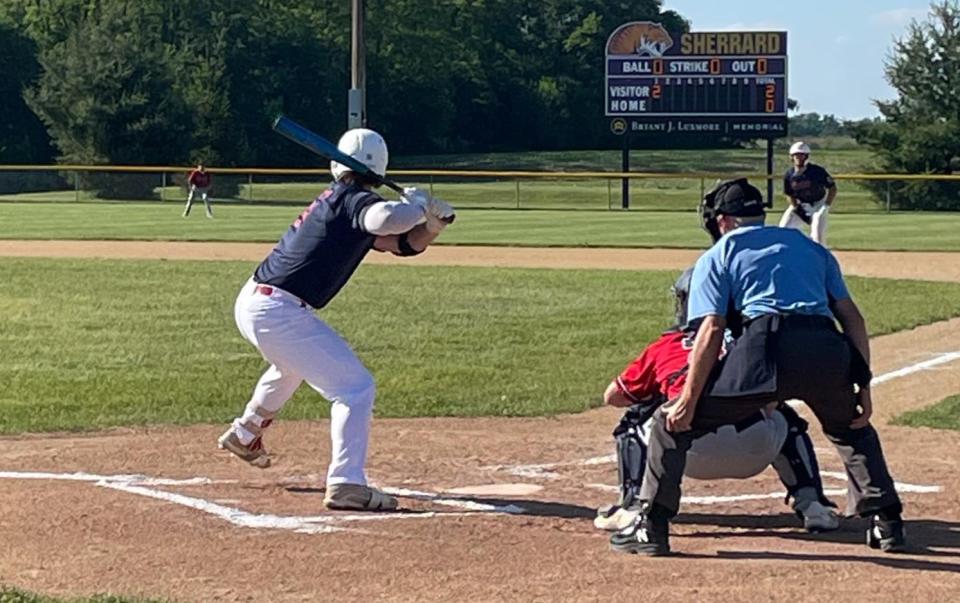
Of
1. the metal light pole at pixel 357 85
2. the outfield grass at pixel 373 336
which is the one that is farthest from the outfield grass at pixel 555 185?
the outfield grass at pixel 373 336

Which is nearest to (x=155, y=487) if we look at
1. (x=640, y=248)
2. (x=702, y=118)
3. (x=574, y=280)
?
(x=574, y=280)

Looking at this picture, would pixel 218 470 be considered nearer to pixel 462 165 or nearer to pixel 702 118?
pixel 702 118

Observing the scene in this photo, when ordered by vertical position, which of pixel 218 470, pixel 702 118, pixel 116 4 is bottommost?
pixel 218 470

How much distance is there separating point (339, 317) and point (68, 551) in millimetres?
9791

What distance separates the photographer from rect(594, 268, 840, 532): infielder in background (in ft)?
21.5

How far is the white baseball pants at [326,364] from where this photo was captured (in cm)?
710

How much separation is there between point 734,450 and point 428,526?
1.40m

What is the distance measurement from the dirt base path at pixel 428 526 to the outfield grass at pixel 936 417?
0.25m

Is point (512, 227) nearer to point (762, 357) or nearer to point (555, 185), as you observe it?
point (555, 185)

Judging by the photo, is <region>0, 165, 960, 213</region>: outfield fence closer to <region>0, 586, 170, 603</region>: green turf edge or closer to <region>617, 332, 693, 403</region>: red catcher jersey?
<region>617, 332, 693, 403</region>: red catcher jersey

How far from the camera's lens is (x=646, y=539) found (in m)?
6.18

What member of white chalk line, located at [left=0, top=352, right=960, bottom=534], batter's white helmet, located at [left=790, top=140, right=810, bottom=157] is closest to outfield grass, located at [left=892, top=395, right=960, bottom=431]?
white chalk line, located at [left=0, top=352, right=960, bottom=534]

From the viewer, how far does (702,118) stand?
43031 mm

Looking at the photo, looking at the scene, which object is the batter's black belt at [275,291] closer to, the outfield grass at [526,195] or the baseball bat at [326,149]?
the baseball bat at [326,149]
